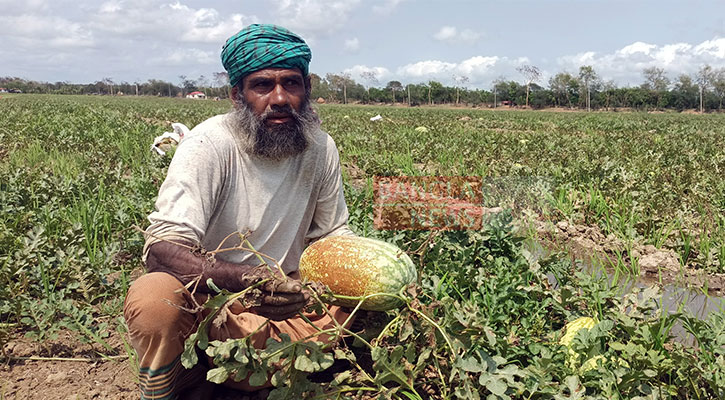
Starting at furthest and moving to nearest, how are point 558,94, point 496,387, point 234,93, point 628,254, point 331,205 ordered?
1. point 558,94
2. point 628,254
3. point 331,205
4. point 234,93
5. point 496,387

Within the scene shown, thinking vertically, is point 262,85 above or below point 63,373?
above

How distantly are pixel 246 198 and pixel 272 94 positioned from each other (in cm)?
62

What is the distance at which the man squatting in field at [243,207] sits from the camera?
2066 millimetres

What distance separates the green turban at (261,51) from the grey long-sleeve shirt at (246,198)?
1.09 feet

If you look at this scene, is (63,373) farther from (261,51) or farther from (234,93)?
(261,51)

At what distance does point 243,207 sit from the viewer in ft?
8.81

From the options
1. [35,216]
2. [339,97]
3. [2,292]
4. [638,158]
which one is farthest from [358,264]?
[339,97]

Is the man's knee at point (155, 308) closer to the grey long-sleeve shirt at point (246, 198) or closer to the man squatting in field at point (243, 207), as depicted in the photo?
the man squatting in field at point (243, 207)

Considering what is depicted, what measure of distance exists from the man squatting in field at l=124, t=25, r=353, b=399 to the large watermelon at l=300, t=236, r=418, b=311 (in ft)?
1.00

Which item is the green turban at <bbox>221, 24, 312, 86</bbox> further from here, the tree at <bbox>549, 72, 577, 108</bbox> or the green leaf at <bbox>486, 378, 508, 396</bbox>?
the tree at <bbox>549, 72, 577, 108</bbox>

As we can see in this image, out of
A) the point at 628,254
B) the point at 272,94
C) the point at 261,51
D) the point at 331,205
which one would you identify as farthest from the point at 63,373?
the point at 628,254

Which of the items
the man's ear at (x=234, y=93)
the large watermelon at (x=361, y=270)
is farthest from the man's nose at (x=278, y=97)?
the large watermelon at (x=361, y=270)

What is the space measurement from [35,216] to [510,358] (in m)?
3.97

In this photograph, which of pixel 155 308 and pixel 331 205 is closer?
pixel 155 308
